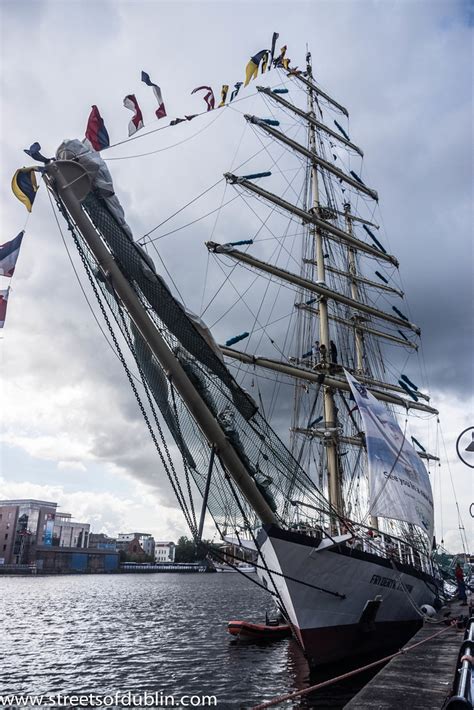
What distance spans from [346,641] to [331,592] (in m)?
1.82

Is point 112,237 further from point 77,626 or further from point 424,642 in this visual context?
point 77,626

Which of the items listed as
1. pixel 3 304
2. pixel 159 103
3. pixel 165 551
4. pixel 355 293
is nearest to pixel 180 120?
pixel 159 103

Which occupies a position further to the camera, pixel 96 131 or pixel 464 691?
pixel 96 131

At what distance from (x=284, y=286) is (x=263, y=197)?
510 cm

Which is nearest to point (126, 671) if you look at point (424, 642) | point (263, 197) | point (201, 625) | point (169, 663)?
point (169, 663)

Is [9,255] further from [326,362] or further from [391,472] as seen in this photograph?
[326,362]

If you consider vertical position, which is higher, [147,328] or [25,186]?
[25,186]

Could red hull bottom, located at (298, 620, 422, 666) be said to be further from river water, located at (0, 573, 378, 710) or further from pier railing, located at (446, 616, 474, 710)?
pier railing, located at (446, 616, 474, 710)

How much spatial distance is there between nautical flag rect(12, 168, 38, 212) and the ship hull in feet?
30.9

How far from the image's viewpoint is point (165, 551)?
164 metres

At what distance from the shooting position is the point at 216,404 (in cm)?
1164

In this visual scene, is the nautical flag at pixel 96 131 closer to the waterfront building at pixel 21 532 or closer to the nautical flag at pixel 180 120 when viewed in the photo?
the nautical flag at pixel 180 120

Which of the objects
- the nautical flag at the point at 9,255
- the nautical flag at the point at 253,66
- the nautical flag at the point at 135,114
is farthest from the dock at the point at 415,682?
the nautical flag at the point at 253,66

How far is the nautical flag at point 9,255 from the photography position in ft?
28.5
